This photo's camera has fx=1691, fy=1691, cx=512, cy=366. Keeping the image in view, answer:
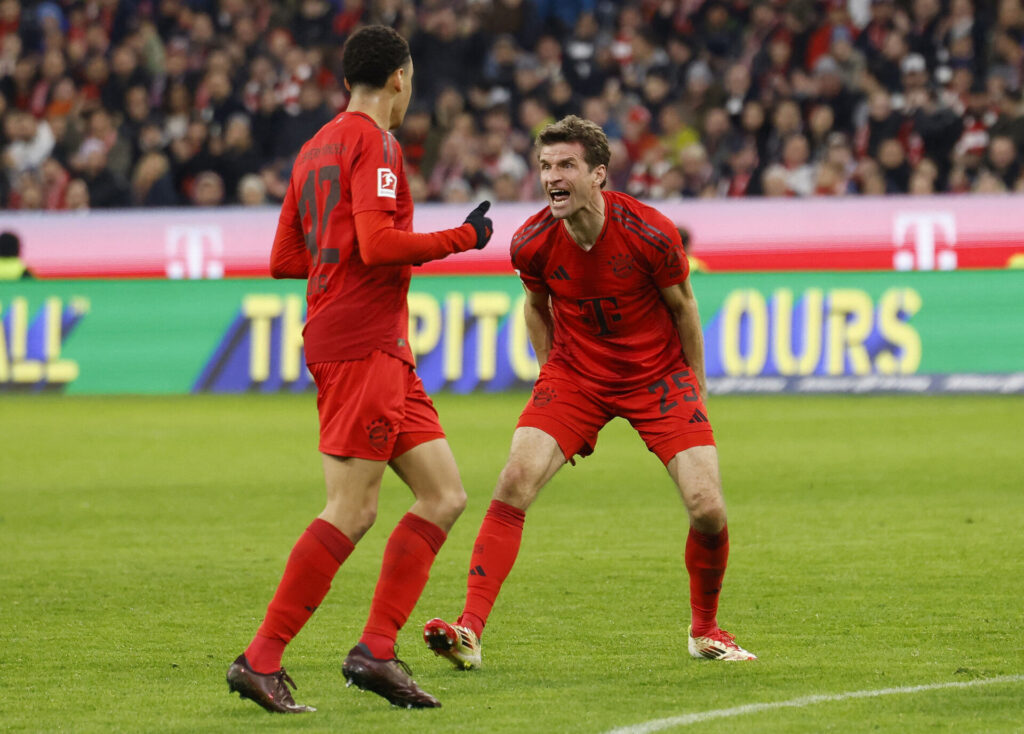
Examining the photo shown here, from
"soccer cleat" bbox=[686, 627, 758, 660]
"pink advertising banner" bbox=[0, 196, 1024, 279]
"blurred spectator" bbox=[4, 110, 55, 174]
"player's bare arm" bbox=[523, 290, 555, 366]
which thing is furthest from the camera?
"blurred spectator" bbox=[4, 110, 55, 174]

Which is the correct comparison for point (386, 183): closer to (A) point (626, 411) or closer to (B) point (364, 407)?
(B) point (364, 407)

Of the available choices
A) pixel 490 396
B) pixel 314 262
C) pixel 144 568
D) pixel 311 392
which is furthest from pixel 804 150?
pixel 314 262

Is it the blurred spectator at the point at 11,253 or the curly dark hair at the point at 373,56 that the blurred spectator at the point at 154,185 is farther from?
the curly dark hair at the point at 373,56

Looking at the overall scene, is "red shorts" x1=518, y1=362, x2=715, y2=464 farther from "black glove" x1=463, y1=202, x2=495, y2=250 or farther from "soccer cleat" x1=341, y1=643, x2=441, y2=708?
"soccer cleat" x1=341, y1=643, x2=441, y2=708

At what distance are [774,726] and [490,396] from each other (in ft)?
39.0

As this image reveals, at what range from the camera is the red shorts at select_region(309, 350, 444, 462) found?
508cm

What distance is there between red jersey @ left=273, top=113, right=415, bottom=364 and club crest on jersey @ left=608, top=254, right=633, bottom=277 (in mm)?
1045

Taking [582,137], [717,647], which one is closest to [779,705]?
[717,647]

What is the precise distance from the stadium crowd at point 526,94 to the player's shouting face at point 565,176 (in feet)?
41.5

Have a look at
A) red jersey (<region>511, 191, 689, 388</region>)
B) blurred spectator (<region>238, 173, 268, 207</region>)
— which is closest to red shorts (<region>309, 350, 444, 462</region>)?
red jersey (<region>511, 191, 689, 388</region>)

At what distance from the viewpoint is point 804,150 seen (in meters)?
18.5

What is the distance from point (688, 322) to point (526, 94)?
48.1 feet

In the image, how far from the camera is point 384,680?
5102 millimetres

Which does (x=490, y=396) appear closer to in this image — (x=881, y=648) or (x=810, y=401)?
(x=810, y=401)
